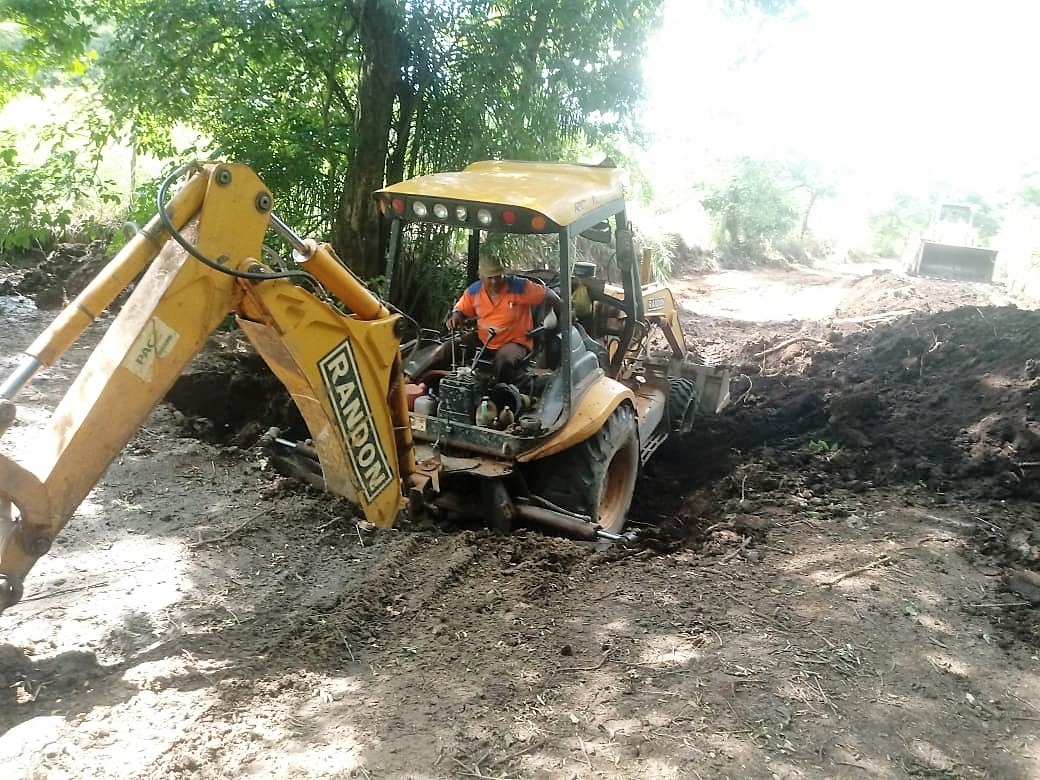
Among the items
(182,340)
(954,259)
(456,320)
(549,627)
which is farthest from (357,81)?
(954,259)

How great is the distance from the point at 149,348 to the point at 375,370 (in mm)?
1039

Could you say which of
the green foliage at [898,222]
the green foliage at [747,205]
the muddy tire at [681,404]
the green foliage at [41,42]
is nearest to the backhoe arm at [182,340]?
the muddy tire at [681,404]

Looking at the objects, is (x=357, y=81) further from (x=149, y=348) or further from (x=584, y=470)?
(x=149, y=348)

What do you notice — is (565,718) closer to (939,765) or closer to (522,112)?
(939,765)

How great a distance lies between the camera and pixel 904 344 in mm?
7652

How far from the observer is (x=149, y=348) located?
2.73 m

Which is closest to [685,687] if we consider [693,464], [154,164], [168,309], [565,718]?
[565,718]

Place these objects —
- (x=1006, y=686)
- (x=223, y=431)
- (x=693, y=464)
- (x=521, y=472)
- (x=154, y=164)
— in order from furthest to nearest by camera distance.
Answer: (x=154, y=164)
(x=693, y=464)
(x=223, y=431)
(x=521, y=472)
(x=1006, y=686)

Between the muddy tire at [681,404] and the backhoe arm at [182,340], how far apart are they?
11.2ft

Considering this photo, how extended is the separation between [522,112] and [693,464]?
3.63 meters

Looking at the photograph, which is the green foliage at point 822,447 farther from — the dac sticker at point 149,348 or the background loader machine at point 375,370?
the dac sticker at point 149,348

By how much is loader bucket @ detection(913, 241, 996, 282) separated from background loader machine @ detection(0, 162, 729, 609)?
14.0 metres

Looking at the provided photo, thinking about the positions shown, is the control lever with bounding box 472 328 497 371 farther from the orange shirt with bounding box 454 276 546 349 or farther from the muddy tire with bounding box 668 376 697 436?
the muddy tire with bounding box 668 376 697 436

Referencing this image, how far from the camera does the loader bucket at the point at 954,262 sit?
55.1 ft
